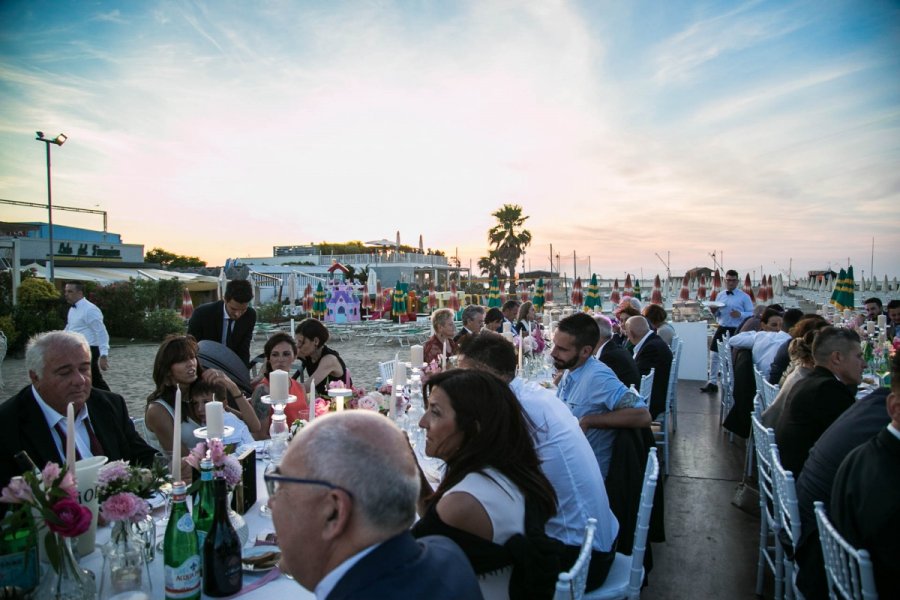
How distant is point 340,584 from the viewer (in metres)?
0.99

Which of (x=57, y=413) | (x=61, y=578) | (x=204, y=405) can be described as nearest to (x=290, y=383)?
(x=204, y=405)

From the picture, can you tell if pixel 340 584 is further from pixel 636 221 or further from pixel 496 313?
pixel 636 221

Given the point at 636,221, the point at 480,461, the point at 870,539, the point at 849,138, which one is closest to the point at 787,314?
the point at 870,539

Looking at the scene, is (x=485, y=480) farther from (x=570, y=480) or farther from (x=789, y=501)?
(x=789, y=501)

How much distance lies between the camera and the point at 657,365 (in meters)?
5.29

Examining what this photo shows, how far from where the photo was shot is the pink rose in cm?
136

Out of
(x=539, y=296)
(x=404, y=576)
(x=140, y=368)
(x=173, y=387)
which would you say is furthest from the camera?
(x=539, y=296)

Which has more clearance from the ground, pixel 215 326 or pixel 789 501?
pixel 215 326

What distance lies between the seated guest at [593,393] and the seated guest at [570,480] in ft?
2.73

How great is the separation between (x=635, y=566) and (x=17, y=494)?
2005 mm

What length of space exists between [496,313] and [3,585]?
20.7ft

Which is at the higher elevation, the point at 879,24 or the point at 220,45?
the point at 879,24

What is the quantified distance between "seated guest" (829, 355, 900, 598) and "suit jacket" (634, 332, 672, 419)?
3389 millimetres

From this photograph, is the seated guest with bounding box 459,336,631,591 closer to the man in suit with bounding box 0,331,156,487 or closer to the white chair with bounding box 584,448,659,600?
the white chair with bounding box 584,448,659,600
